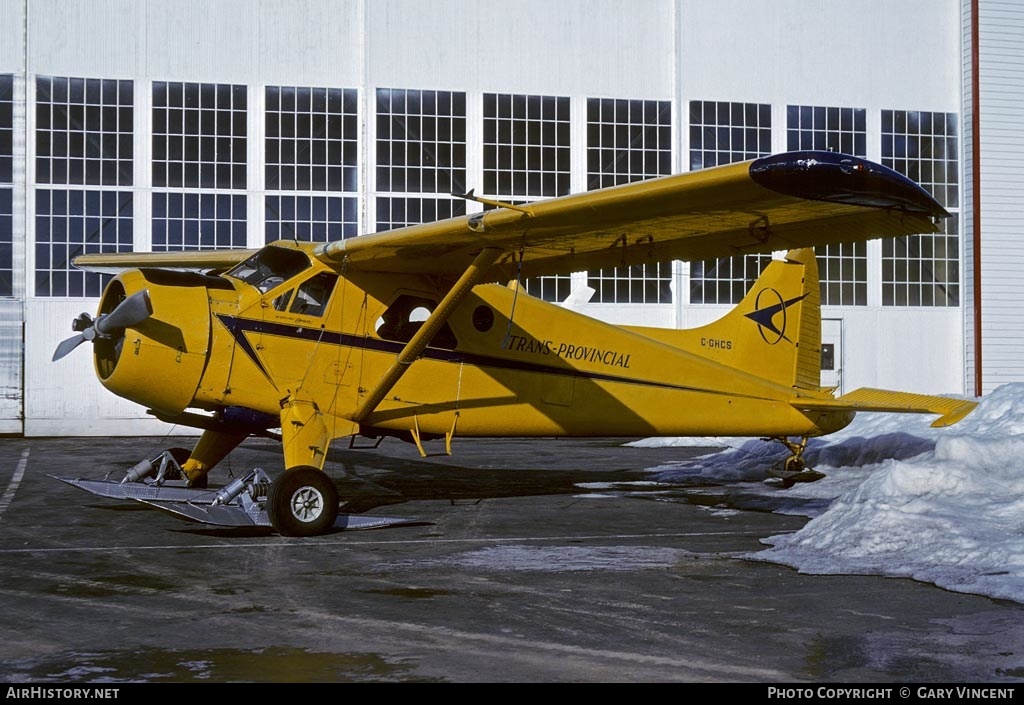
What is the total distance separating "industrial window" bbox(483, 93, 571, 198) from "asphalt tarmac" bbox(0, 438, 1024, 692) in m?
16.3

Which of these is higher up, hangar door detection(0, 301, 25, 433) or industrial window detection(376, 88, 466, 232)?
industrial window detection(376, 88, 466, 232)

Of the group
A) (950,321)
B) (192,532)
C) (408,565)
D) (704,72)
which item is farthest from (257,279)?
(950,321)

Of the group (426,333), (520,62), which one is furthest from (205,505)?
(520,62)

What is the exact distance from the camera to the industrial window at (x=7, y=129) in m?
25.4

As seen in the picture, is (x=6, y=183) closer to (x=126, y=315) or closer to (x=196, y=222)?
(x=196, y=222)

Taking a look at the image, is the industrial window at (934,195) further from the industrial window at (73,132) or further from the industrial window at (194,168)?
the industrial window at (73,132)

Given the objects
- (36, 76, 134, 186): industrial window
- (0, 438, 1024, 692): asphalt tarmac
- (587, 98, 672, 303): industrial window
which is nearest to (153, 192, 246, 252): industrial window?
(36, 76, 134, 186): industrial window

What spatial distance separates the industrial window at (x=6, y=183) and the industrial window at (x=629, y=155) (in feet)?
44.5

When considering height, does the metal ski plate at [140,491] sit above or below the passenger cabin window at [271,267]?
below

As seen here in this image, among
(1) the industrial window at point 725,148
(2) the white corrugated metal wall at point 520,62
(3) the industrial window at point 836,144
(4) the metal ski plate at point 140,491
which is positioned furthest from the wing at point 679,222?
(3) the industrial window at point 836,144

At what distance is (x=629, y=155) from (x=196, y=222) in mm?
10657

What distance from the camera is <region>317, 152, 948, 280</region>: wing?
7477 millimetres

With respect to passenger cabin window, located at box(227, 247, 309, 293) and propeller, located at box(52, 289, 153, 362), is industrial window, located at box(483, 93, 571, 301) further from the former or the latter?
propeller, located at box(52, 289, 153, 362)

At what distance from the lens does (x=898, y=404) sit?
1202cm
